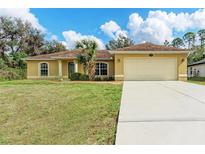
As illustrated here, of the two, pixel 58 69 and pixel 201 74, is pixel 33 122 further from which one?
pixel 201 74

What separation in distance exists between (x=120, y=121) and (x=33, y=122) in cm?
258

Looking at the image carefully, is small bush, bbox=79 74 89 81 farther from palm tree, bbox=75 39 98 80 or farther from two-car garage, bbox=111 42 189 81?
two-car garage, bbox=111 42 189 81

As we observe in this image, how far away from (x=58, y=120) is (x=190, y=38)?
2569 inches

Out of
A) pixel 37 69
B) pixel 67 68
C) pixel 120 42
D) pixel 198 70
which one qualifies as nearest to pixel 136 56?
pixel 67 68

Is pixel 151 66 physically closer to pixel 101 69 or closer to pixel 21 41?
pixel 101 69

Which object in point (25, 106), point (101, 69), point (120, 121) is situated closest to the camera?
point (120, 121)

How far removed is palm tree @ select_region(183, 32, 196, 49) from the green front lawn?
61386mm

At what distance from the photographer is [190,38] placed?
6550cm

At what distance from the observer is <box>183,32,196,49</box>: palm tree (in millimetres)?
64631

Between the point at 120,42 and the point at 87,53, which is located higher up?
the point at 120,42

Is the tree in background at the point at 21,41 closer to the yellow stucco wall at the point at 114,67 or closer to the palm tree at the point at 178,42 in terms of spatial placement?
the yellow stucco wall at the point at 114,67

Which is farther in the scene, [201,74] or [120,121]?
[201,74]

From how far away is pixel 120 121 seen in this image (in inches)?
237

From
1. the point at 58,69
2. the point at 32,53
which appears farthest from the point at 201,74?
the point at 32,53
